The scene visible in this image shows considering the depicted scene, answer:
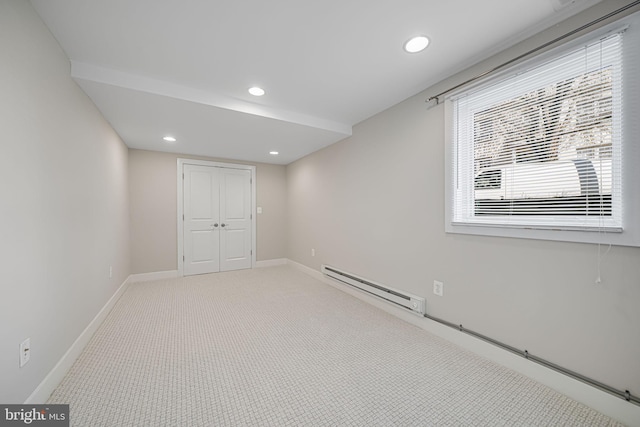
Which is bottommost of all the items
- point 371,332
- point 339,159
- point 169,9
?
point 371,332

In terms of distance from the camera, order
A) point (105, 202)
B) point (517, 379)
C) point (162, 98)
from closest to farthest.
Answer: point (517, 379), point (162, 98), point (105, 202)

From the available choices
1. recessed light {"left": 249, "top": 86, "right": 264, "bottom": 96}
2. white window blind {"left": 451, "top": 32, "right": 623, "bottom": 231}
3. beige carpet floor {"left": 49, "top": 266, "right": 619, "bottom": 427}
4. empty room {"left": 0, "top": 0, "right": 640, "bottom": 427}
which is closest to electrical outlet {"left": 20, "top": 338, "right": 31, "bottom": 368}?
empty room {"left": 0, "top": 0, "right": 640, "bottom": 427}

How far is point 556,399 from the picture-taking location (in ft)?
4.81

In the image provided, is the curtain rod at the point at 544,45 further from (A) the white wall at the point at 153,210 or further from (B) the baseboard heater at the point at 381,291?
(A) the white wall at the point at 153,210

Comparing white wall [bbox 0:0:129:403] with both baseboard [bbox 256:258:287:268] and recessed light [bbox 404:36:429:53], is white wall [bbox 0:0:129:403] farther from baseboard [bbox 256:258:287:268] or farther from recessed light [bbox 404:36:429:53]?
baseboard [bbox 256:258:287:268]

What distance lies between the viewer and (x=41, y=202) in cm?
146

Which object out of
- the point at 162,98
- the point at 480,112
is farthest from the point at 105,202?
the point at 480,112

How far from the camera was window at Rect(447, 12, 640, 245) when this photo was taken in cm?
134

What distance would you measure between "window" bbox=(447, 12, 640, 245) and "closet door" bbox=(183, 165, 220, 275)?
405 cm

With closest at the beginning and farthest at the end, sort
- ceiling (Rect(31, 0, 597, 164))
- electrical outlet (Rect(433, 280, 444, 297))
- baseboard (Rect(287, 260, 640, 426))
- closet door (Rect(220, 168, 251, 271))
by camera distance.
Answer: baseboard (Rect(287, 260, 640, 426)), ceiling (Rect(31, 0, 597, 164)), electrical outlet (Rect(433, 280, 444, 297)), closet door (Rect(220, 168, 251, 271))

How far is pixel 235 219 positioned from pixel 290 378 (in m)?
3.63

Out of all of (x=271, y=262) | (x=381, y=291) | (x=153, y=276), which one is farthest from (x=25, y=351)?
(x=271, y=262)

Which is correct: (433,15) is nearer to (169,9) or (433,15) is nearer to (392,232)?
(169,9)

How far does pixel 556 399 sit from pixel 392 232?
1.68m
